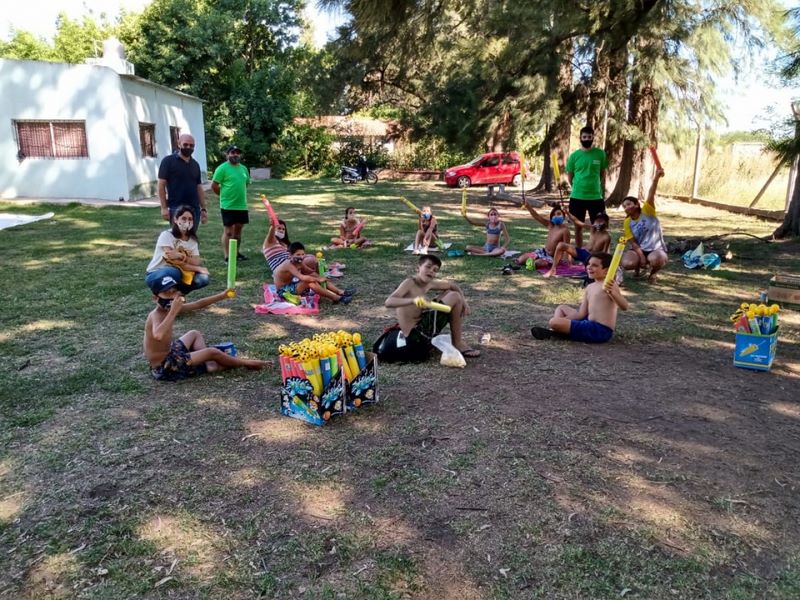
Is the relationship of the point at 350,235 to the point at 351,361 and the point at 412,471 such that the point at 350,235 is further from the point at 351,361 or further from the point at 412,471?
the point at 412,471

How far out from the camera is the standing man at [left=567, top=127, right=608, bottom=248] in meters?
7.79

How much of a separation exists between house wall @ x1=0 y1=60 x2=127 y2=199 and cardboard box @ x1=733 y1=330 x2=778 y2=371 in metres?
14.5

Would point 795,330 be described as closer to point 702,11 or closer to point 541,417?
point 541,417

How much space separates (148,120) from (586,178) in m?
13.2

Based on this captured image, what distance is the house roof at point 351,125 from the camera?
3145 centimetres

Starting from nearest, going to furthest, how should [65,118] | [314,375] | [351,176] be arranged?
[314,375]
[65,118]
[351,176]

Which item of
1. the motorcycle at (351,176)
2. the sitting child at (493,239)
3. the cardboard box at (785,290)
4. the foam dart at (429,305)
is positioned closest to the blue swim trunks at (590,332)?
the foam dart at (429,305)

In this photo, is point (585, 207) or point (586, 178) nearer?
point (586, 178)

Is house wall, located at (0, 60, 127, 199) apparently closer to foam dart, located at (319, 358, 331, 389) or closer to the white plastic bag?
the white plastic bag

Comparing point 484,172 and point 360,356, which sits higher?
point 484,172

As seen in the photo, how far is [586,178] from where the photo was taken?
789 cm

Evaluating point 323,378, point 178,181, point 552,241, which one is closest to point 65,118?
point 178,181

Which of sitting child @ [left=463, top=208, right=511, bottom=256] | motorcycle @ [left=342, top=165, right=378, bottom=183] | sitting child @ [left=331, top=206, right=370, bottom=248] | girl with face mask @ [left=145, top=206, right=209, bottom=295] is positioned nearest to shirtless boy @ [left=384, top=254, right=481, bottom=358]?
girl with face mask @ [left=145, top=206, right=209, bottom=295]

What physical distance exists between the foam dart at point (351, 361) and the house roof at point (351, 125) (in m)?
27.7
